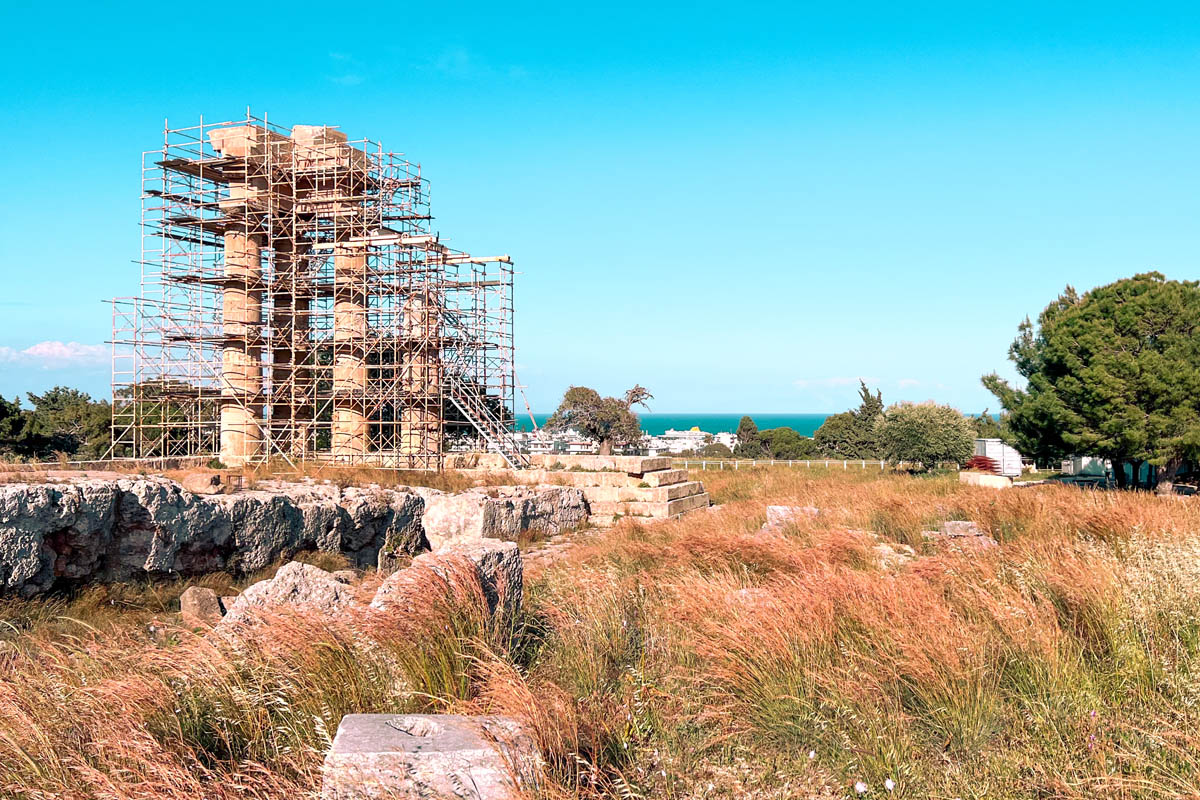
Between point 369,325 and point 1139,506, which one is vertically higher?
point 369,325

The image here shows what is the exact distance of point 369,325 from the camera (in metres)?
24.9

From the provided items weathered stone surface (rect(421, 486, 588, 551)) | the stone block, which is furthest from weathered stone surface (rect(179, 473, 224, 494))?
the stone block

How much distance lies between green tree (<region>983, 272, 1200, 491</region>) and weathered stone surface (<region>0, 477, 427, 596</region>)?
19.0m

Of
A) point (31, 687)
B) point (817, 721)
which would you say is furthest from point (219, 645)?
point (817, 721)

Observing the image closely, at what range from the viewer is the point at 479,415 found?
2539 centimetres

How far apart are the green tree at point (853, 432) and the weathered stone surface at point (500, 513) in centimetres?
3308

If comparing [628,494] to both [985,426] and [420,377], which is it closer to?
[420,377]

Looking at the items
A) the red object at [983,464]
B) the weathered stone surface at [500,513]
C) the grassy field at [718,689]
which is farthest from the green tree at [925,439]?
the grassy field at [718,689]

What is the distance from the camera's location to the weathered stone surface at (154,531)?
25.6ft

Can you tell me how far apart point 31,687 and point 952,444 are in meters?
33.6

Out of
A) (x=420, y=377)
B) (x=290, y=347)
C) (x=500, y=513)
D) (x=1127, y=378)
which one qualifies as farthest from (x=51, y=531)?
(x=1127, y=378)

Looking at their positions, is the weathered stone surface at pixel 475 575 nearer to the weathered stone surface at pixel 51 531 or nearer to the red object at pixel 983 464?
the weathered stone surface at pixel 51 531

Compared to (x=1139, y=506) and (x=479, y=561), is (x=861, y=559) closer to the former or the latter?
(x=479, y=561)

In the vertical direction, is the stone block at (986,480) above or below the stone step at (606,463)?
below
